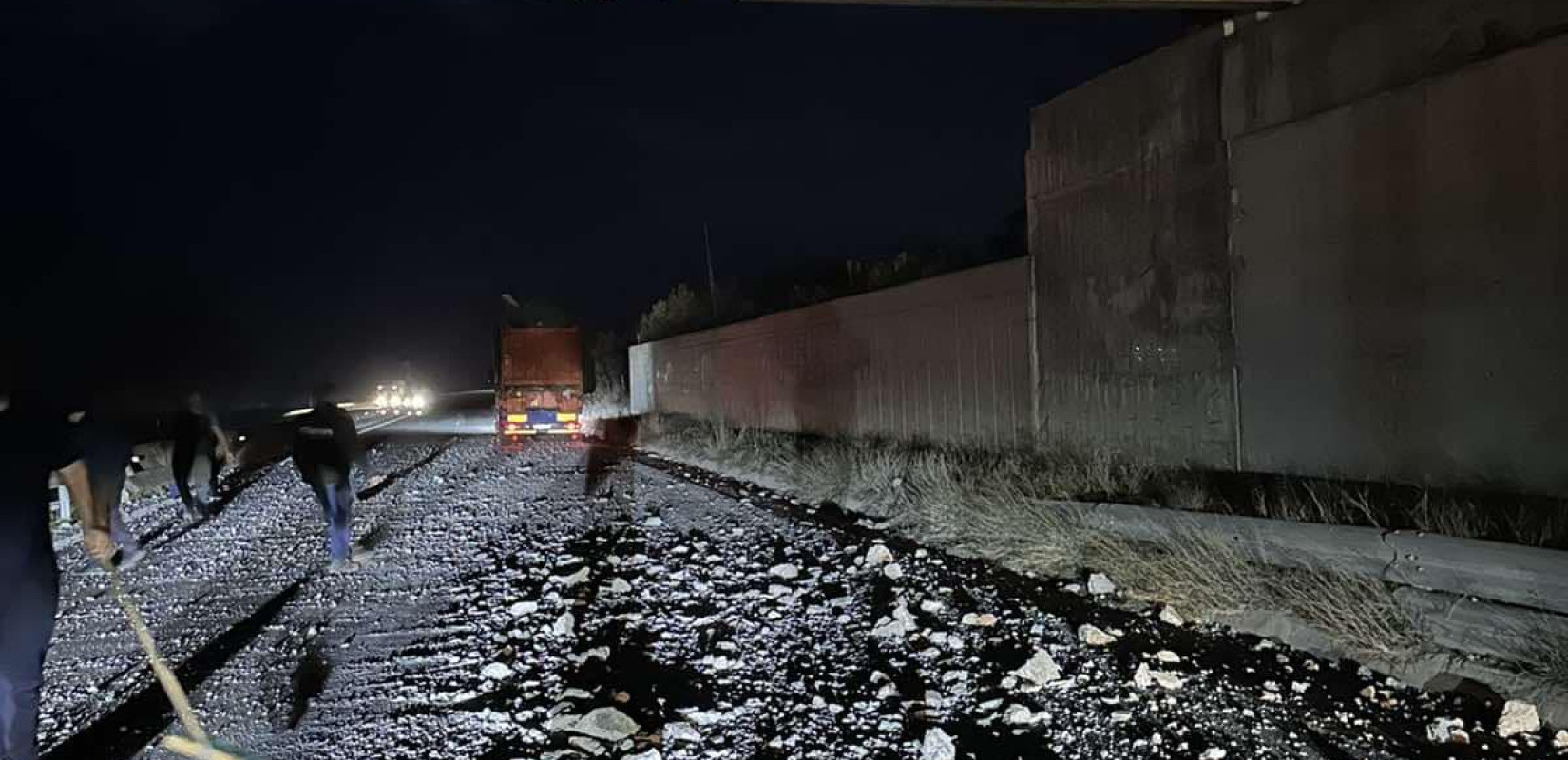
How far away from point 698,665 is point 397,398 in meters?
44.7

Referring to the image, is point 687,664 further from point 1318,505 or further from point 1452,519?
point 1452,519

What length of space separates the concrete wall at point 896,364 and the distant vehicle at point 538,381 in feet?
12.7

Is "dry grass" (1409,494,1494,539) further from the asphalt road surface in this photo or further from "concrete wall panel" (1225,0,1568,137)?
"concrete wall panel" (1225,0,1568,137)

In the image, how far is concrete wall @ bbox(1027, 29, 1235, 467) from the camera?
25.9ft

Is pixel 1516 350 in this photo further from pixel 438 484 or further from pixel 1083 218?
pixel 438 484

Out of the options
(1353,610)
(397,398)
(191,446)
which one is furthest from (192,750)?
(397,398)

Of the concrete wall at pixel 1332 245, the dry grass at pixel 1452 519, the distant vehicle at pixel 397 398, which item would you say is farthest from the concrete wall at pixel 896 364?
the distant vehicle at pixel 397 398

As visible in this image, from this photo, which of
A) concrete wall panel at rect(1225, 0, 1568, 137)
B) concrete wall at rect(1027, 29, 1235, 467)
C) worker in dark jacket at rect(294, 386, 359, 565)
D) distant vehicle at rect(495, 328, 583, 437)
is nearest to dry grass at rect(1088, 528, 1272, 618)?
concrete wall at rect(1027, 29, 1235, 467)

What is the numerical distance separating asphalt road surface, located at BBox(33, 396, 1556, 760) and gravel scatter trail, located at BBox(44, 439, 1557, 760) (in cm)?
2

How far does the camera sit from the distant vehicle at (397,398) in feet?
150

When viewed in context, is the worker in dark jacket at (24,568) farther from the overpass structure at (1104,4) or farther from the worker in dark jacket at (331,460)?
the overpass structure at (1104,4)

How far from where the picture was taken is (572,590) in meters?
6.97

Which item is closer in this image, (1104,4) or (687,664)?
(687,664)

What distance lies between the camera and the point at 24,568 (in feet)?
13.2
